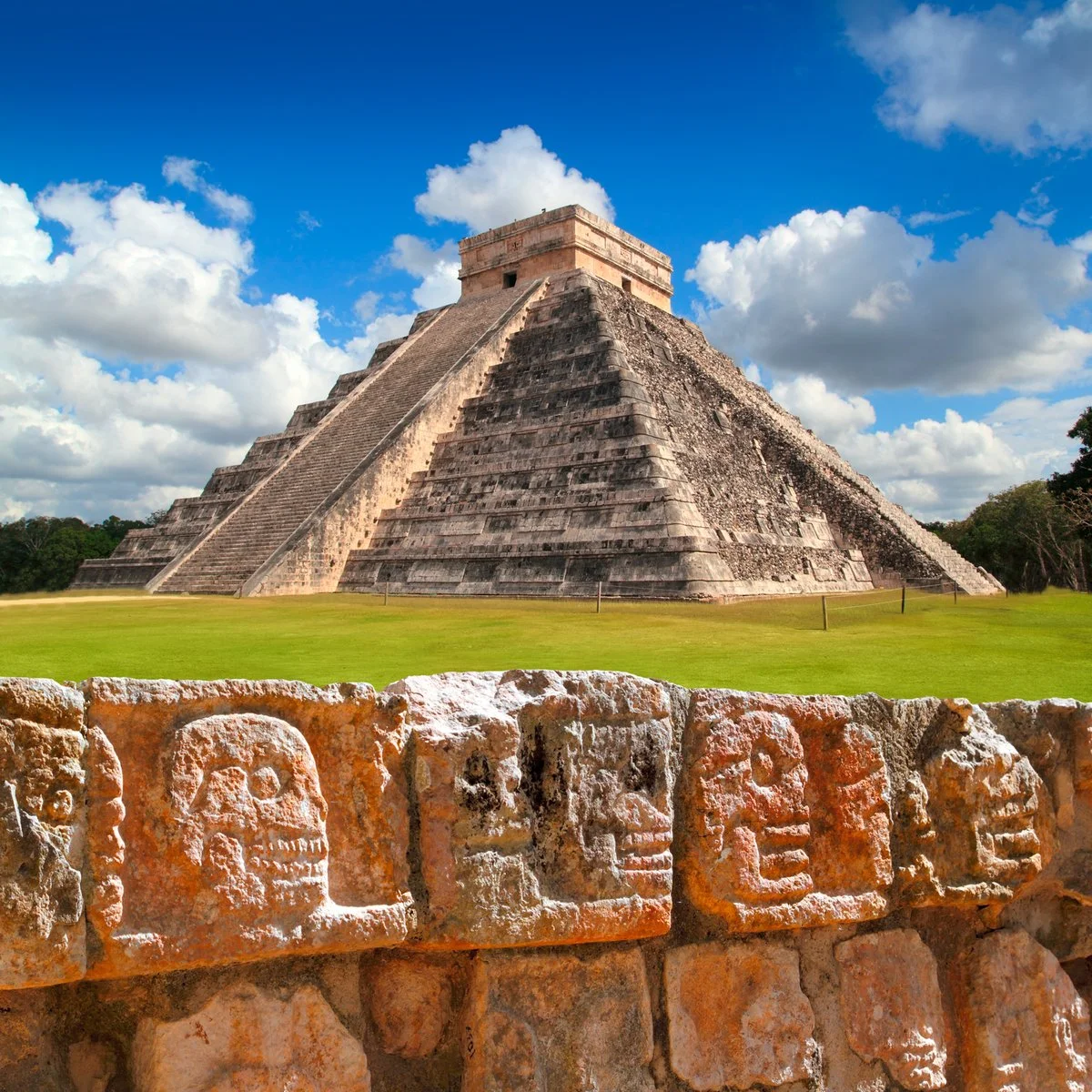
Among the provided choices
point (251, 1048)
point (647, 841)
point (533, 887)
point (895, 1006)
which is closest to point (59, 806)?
point (251, 1048)

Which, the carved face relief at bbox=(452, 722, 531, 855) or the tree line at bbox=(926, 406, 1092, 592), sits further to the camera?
the tree line at bbox=(926, 406, 1092, 592)

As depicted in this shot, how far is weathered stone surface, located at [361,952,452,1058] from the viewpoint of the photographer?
6.85ft

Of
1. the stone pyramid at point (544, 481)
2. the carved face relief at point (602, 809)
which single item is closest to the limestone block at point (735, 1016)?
the carved face relief at point (602, 809)

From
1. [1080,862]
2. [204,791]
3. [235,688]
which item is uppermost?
[235,688]

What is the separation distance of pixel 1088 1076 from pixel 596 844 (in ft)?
5.27

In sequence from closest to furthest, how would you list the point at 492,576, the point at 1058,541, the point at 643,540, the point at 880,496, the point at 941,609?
the point at 941,609, the point at 643,540, the point at 492,576, the point at 880,496, the point at 1058,541

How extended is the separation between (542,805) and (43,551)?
39870 mm

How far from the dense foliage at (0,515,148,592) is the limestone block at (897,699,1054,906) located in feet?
112

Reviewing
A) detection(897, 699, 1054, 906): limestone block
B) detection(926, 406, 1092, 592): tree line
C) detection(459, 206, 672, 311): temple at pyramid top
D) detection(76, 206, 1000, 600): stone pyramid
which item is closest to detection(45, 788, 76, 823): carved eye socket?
detection(897, 699, 1054, 906): limestone block

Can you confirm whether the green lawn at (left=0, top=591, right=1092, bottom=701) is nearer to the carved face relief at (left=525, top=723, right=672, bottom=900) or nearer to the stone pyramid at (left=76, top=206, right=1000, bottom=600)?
the carved face relief at (left=525, top=723, right=672, bottom=900)

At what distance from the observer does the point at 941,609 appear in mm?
13336

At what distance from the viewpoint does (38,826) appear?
67.6 inches

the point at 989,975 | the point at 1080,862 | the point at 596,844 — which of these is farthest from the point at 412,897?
the point at 1080,862

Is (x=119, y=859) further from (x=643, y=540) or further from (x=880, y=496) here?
(x=880, y=496)
